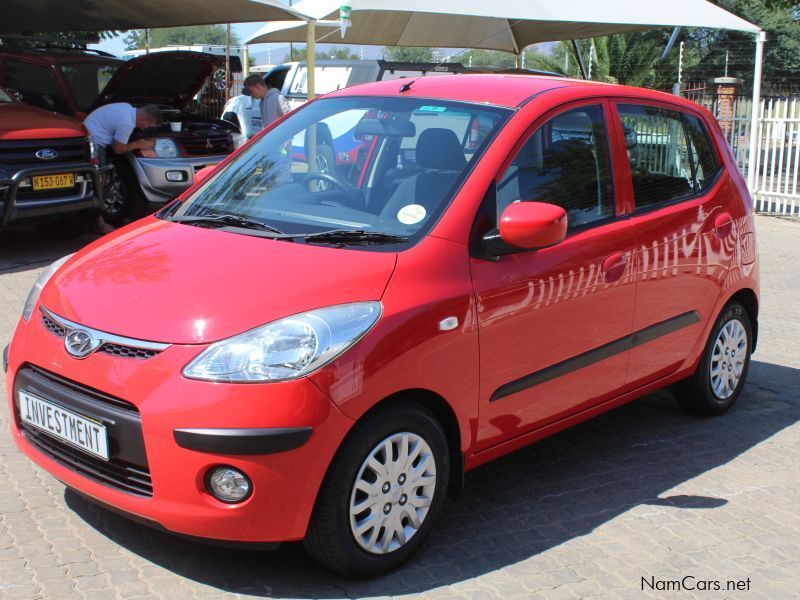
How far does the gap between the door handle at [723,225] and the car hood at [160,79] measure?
816 cm

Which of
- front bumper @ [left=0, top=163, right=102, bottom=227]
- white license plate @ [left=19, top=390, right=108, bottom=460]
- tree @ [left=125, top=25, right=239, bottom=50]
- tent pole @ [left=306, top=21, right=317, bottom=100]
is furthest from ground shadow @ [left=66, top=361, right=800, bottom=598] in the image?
tree @ [left=125, top=25, right=239, bottom=50]

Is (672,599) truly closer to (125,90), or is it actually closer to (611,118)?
(611,118)

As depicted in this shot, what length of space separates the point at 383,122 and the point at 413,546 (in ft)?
6.03

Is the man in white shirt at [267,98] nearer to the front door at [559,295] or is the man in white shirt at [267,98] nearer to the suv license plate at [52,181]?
the suv license plate at [52,181]

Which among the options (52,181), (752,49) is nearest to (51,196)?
(52,181)

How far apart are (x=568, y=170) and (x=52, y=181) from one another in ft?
21.1

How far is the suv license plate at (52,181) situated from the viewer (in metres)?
9.02

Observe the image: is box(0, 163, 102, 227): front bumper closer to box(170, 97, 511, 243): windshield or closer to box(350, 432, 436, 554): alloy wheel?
box(170, 97, 511, 243): windshield

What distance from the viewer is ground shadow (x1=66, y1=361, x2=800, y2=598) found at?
3471mm

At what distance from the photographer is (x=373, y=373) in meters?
3.21

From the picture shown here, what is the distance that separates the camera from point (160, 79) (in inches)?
477

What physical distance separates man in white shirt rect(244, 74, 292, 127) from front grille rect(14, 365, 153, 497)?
Answer: 9.32 metres

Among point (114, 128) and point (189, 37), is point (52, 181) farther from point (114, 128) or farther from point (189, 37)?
point (189, 37)

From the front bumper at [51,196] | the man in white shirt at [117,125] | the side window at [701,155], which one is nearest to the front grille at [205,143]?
the man in white shirt at [117,125]
